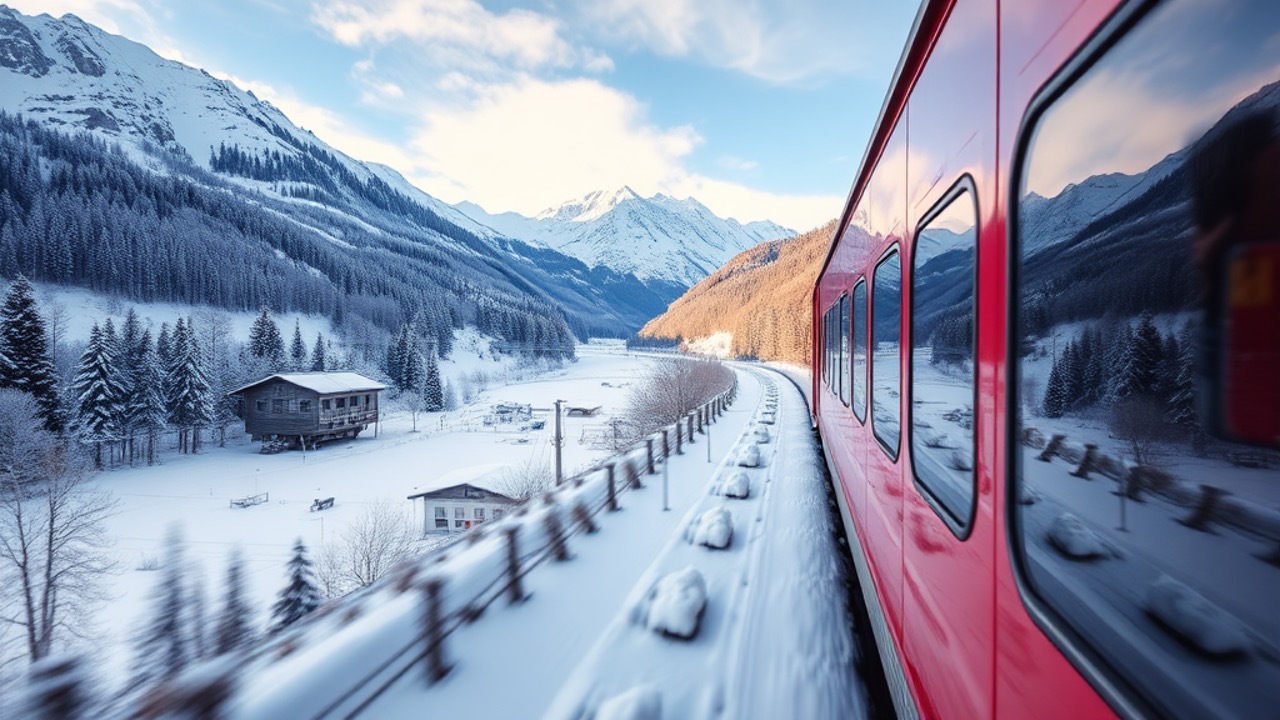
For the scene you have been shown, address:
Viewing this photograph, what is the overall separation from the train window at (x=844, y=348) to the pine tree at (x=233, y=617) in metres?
5.30

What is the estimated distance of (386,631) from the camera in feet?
10.0

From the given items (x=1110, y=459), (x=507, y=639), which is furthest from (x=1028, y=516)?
(x=507, y=639)

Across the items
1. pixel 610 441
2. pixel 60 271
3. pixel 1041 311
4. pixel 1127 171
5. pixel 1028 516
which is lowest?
pixel 610 441

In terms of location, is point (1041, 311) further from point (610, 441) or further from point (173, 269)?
point (173, 269)

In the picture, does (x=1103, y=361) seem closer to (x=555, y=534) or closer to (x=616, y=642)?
(x=616, y=642)

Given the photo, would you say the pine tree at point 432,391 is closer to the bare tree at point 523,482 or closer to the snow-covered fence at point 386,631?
the bare tree at point 523,482

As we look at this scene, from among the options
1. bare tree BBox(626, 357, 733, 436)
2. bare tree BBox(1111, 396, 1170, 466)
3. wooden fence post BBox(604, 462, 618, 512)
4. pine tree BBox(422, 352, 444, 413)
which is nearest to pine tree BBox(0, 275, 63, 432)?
pine tree BBox(422, 352, 444, 413)

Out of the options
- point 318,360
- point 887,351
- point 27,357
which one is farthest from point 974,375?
point 318,360

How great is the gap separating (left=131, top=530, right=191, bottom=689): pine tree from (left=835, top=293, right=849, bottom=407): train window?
18.0ft

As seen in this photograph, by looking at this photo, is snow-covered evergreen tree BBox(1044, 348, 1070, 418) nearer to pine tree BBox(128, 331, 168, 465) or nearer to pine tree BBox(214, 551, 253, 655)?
pine tree BBox(214, 551, 253, 655)

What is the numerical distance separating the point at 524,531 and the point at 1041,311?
4.32 meters

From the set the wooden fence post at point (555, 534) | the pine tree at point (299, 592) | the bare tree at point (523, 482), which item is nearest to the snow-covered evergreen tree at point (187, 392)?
the bare tree at point (523, 482)

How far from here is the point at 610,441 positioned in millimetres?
34719

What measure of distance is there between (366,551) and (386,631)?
15690mm
